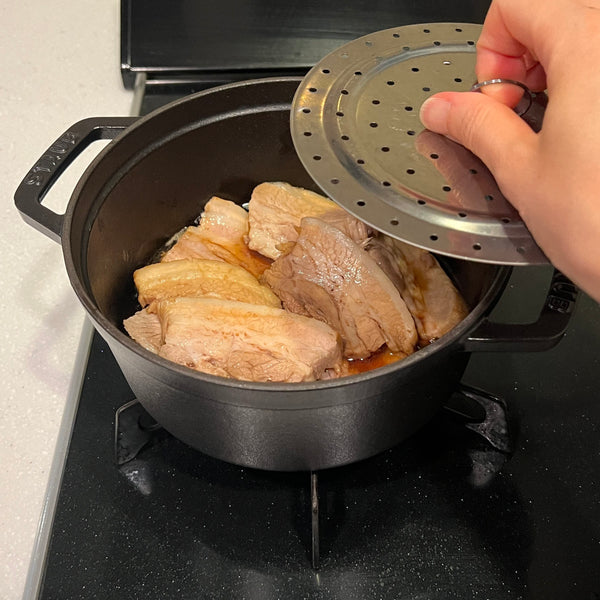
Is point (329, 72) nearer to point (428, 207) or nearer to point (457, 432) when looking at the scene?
point (428, 207)

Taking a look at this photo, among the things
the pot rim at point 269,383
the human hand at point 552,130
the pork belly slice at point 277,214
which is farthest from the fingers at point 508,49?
the pork belly slice at point 277,214

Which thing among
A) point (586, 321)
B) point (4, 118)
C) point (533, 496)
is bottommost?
point (533, 496)

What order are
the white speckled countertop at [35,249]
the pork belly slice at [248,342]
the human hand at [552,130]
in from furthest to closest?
1. the white speckled countertop at [35,249]
2. the pork belly slice at [248,342]
3. the human hand at [552,130]

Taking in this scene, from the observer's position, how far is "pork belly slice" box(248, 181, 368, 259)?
1171 mm

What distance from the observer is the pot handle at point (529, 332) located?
829 millimetres

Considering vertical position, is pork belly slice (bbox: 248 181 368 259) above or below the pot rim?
below

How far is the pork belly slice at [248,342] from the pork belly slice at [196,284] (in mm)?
81

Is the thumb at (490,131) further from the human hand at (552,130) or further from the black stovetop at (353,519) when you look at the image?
the black stovetop at (353,519)

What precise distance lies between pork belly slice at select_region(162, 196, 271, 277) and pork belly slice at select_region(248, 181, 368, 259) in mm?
24

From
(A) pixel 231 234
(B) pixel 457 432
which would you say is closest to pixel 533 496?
(B) pixel 457 432

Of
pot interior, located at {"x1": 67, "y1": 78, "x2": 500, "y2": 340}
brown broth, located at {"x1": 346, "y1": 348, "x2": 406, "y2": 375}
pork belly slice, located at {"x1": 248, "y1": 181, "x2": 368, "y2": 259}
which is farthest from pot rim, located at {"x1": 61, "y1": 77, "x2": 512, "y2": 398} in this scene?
pork belly slice, located at {"x1": 248, "y1": 181, "x2": 368, "y2": 259}

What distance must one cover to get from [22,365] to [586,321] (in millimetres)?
982

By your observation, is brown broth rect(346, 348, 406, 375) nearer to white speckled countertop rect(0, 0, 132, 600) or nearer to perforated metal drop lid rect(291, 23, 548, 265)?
perforated metal drop lid rect(291, 23, 548, 265)

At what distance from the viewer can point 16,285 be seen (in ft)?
4.29
